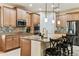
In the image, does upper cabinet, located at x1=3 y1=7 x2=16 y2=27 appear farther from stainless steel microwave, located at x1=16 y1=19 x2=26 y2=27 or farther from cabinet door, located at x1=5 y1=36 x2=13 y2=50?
cabinet door, located at x1=5 y1=36 x2=13 y2=50

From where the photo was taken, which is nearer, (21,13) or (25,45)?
(21,13)

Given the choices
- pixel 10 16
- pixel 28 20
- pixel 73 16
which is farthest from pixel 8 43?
pixel 73 16

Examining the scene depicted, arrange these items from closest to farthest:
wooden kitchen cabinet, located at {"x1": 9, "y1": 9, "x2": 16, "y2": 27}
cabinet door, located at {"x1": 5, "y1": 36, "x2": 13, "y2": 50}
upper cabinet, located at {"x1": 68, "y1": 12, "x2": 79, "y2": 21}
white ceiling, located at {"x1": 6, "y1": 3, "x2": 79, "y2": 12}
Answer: white ceiling, located at {"x1": 6, "y1": 3, "x2": 79, "y2": 12}, upper cabinet, located at {"x1": 68, "y1": 12, "x2": 79, "y2": 21}, wooden kitchen cabinet, located at {"x1": 9, "y1": 9, "x2": 16, "y2": 27}, cabinet door, located at {"x1": 5, "y1": 36, "x2": 13, "y2": 50}

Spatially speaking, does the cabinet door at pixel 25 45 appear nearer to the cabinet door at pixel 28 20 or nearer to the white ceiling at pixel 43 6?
the cabinet door at pixel 28 20

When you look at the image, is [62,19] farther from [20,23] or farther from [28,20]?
[20,23]

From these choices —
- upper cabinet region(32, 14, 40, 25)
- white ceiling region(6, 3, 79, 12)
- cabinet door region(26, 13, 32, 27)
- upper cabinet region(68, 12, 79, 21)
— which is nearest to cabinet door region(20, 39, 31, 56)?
cabinet door region(26, 13, 32, 27)

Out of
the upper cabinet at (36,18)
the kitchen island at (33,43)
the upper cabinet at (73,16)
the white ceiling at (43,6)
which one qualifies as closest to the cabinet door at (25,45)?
the kitchen island at (33,43)

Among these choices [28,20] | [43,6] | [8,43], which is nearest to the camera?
[43,6]

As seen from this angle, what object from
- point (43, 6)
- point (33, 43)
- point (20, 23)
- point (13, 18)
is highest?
point (43, 6)

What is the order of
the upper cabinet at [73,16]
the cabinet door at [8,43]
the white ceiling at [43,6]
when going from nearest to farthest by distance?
the white ceiling at [43,6] → the upper cabinet at [73,16] → the cabinet door at [8,43]

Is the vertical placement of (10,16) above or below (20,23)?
above

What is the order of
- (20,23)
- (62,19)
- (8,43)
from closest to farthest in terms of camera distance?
(62,19)
(20,23)
(8,43)

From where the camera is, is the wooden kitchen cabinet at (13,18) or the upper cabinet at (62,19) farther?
the wooden kitchen cabinet at (13,18)

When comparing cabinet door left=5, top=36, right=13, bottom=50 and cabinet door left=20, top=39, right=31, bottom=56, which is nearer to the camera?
cabinet door left=20, top=39, right=31, bottom=56
